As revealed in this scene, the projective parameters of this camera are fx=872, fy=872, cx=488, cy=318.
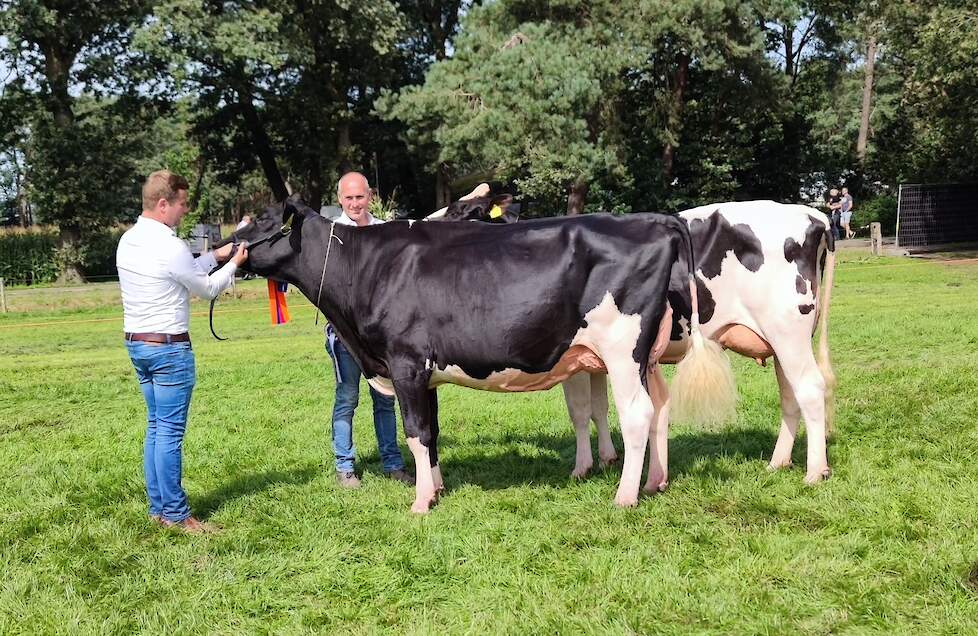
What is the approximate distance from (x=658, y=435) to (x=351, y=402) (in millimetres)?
2287

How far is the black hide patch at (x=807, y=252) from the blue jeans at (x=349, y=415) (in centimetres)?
310

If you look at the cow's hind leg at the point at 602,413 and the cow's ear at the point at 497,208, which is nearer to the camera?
the cow's hind leg at the point at 602,413

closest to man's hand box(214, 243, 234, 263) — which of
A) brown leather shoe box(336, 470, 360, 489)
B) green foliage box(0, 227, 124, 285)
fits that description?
brown leather shoe box(336, 470, 360, 489)

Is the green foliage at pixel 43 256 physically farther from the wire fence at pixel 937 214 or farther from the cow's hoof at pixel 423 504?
the cow's hoof at pixel 423 504

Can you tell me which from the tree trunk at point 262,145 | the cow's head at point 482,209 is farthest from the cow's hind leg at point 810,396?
the tree trunk at point 262,145

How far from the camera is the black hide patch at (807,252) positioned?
5949 millimetres

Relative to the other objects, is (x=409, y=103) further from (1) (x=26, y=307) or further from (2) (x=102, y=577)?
(2) (x=102, y=577)

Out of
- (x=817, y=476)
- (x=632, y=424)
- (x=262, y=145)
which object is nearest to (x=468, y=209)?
(x=632, y=424)

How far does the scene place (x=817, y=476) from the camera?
592cm

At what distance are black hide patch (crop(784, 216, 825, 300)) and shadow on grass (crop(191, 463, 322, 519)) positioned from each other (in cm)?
389

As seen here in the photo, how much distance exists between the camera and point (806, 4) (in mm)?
36844

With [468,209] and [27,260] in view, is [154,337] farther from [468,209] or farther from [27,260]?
[27,260]

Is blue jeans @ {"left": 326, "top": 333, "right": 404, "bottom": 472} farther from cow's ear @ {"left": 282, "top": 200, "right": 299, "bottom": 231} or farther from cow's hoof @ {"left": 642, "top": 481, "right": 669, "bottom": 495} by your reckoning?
cow's hoof @ {"left": 642, "top": 481, "right": 669, "bottom": 495}

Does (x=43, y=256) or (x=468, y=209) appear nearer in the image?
(x=468, y=209)
